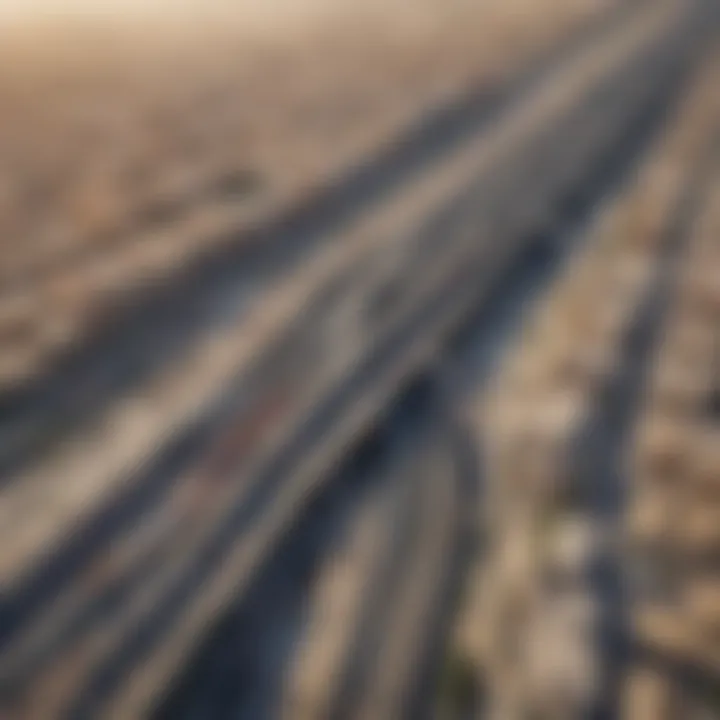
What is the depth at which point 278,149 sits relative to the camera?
6.01 meters

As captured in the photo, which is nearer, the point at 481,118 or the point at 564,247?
the point at 564,247

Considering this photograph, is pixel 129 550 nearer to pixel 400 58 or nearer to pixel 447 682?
pixel 447 682

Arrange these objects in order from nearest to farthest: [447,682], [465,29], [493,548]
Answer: [447,682] → [493,548] → [465,29]

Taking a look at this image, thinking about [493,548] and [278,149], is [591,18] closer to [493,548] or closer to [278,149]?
[278,149]

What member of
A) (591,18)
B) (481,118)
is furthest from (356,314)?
(591,18)

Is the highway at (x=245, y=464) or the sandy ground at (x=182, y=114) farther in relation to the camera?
the sandy ground at (x=182, y=114)

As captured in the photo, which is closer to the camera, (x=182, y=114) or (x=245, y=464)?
(x=245, y=464)

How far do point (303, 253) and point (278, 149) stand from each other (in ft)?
4.56

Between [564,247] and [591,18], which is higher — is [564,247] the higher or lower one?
the higher one

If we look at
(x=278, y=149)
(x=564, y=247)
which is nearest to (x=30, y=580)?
(x=564, y=247)

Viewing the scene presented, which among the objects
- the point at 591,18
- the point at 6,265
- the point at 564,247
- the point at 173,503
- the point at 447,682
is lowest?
the point at 591,18

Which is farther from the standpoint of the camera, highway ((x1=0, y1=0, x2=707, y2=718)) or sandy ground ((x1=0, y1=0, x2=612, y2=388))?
sandy ground ((x1=0, y1=0, x2=612, y2=388))

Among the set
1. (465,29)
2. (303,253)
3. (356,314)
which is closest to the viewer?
(356,314)

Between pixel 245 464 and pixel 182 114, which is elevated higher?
pixel 182 114
